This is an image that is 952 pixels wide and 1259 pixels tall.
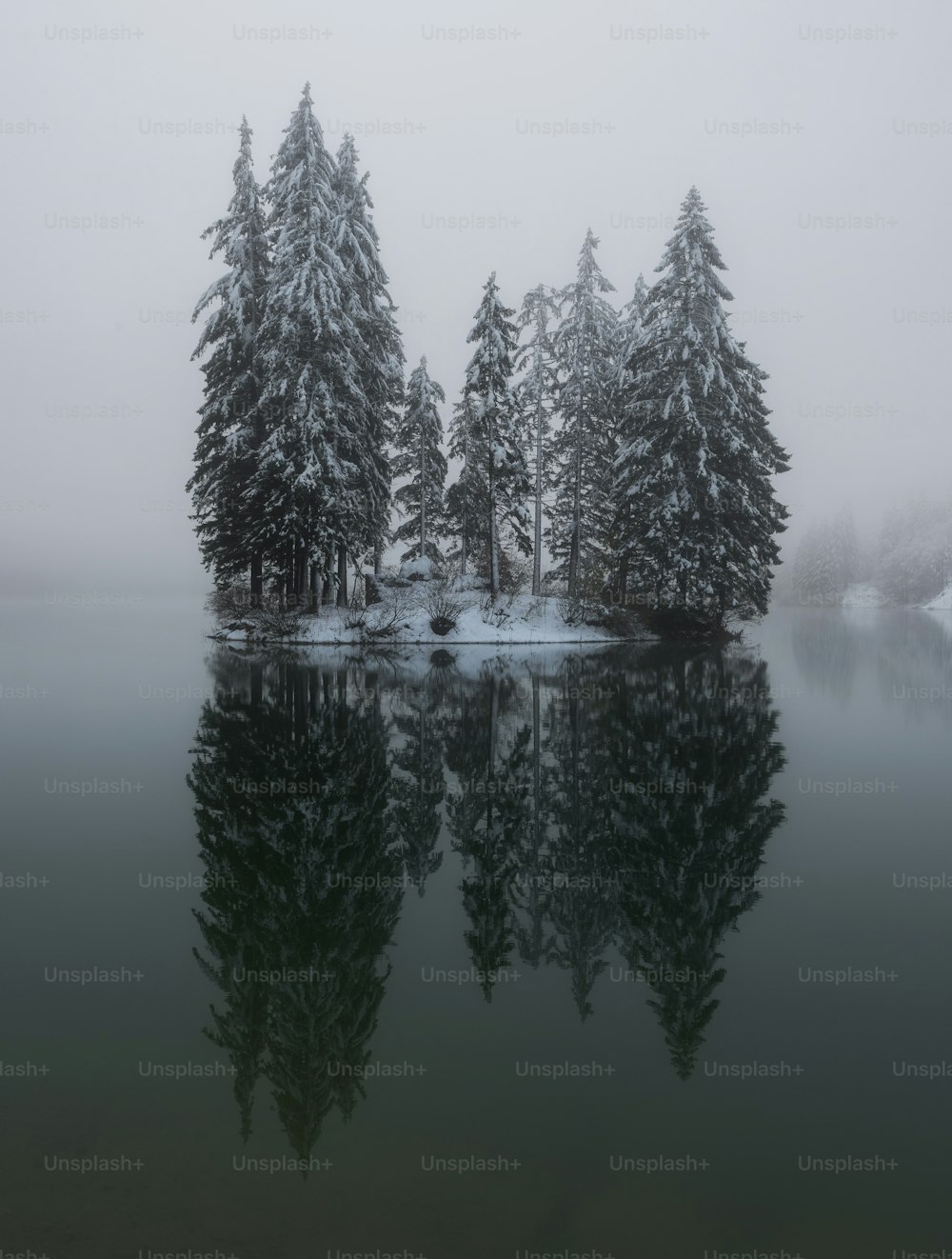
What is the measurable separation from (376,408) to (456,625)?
33.3ft

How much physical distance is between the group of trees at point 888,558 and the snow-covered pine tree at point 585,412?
3577 inches

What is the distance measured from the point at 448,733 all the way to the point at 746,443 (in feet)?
88.2

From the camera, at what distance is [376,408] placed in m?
37.8

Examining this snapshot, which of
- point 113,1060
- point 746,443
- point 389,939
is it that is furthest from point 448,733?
point 746,443

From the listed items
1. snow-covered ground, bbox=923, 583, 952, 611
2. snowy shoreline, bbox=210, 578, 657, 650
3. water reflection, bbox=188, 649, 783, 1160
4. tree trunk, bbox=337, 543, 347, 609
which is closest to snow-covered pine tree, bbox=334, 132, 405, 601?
tree trunk, bbox=337, 543, 347, 609

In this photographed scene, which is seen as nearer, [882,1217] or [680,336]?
[882,1217]

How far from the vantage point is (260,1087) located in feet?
15.2

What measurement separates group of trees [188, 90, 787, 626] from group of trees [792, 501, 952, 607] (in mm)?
89405

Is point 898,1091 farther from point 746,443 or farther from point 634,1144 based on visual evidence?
point 746,443

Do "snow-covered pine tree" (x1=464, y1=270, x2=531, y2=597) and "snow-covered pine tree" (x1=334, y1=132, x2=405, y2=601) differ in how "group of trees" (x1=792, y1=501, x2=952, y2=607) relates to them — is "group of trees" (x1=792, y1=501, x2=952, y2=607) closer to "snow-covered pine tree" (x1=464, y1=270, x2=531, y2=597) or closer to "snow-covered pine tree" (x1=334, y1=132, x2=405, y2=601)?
"snow-covered pine tree" (x1=464, y1=270, x2=531, y2=597)

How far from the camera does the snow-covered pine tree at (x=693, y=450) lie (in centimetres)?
3594

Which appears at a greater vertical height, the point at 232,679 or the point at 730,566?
the point at 730,566

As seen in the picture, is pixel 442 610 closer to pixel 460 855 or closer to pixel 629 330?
pixel 629 330

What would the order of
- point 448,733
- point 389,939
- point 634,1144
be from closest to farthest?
point 634,1144
point 389,939
point 448,733
